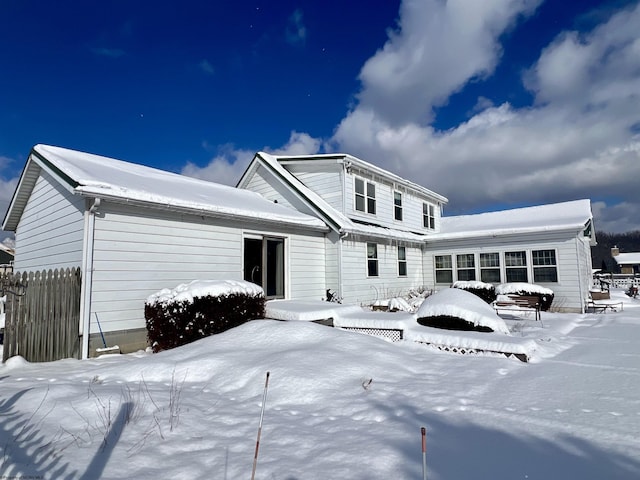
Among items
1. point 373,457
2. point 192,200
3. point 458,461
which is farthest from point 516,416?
point 192,200

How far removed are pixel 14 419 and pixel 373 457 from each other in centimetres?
378

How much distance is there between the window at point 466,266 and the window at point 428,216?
290 centimetres

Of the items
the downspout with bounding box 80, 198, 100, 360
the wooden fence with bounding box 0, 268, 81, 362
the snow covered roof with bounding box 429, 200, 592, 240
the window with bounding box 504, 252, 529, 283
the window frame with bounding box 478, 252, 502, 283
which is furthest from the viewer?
the window frame with bounding box 478, 252, 502, 283

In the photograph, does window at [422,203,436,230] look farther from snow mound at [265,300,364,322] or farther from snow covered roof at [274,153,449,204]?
snow mound at [265,300,364,322]

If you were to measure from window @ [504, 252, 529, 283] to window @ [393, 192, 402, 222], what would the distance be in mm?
5154

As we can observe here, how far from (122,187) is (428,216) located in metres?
16.3

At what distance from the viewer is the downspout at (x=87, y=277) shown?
282 inches

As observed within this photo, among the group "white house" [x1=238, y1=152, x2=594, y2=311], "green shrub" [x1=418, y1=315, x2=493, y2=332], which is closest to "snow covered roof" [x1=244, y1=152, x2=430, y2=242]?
"white house" [x1=238, y1=152, x2=594, y2=311]

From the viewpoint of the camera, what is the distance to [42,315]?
6926 mm

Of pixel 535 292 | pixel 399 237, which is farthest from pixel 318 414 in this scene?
pixel 535 292

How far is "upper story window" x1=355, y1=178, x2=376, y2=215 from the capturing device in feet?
50.8

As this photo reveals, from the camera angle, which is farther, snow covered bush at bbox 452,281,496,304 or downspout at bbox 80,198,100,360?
snow covered bush at bbox 452,281,496,304

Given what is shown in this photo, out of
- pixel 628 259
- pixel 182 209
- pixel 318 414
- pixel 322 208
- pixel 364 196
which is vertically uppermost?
pixel 364 196

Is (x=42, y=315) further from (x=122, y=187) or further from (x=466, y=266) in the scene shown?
(x=466, y=266)
